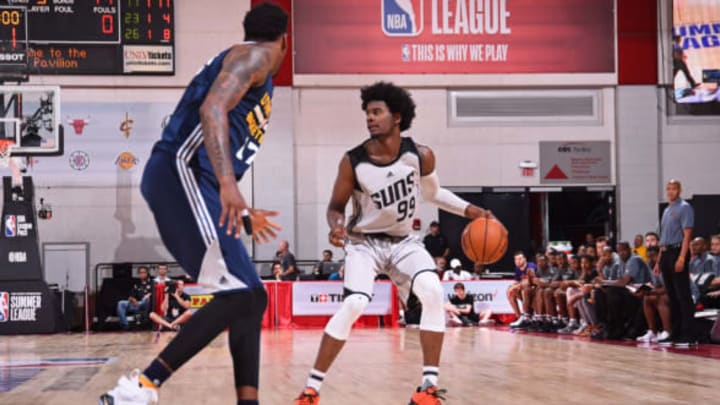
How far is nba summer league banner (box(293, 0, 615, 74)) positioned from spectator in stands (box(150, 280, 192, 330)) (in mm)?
6168

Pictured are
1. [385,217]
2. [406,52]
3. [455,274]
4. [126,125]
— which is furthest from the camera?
[406,52]

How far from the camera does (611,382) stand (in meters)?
6.99

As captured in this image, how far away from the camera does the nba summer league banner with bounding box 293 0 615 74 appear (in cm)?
2202

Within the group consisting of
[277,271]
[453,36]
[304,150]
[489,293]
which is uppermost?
[453,36]

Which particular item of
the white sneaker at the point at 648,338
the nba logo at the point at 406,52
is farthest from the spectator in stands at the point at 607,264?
the nba logo at the point at 406,52

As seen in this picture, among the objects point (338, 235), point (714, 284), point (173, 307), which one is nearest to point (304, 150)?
point (173, 307)

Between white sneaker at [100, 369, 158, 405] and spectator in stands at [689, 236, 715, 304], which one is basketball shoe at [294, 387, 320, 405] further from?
spectator in stands at [689, 236, 715, 304]

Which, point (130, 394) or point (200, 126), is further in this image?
point (200, 126)

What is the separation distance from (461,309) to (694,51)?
317 inches

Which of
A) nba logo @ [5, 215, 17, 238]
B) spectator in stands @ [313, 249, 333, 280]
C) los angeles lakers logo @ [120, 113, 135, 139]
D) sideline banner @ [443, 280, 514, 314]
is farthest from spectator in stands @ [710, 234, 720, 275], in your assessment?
los angeles lakers logo @ [120, 113, 135, 139]

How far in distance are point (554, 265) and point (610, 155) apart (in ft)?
23.7

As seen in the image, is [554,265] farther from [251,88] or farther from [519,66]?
[251,88]

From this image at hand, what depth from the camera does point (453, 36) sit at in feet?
73.2

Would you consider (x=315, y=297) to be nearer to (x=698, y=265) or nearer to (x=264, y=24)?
(x=698, y=265)
